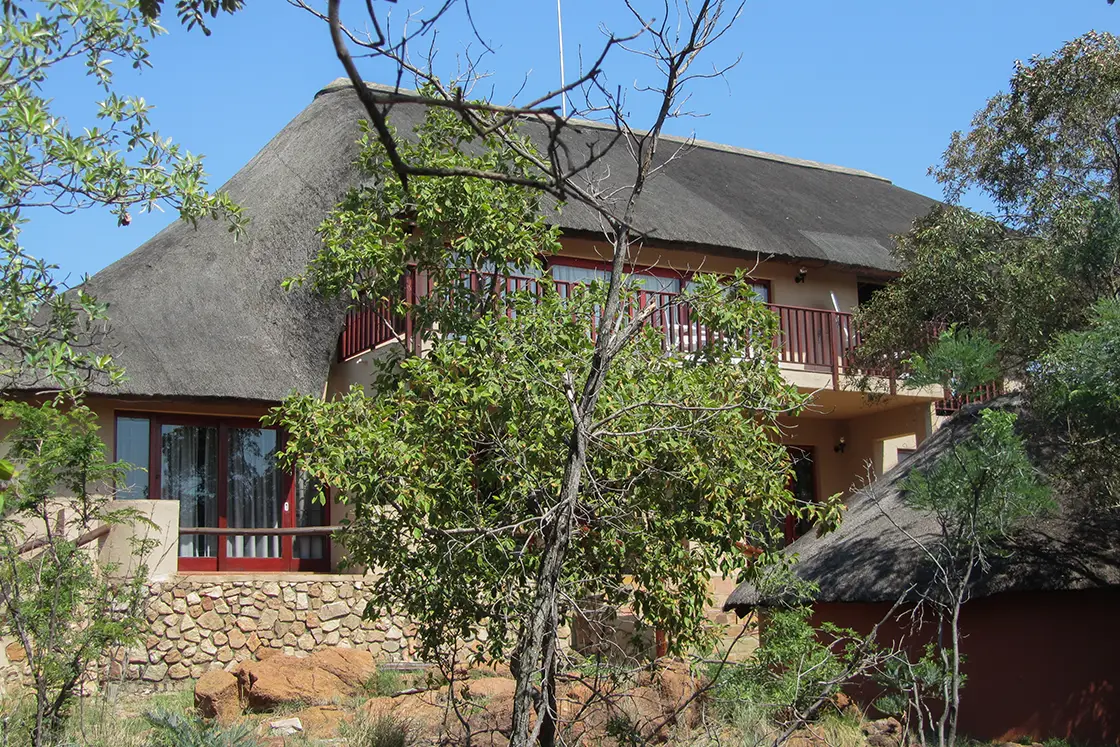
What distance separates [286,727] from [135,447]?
6.00 meters

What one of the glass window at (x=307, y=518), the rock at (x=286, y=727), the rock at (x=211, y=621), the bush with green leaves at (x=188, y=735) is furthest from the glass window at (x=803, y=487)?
the bush with green leaves at (x=188, y=735)

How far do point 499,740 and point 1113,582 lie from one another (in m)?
5.27

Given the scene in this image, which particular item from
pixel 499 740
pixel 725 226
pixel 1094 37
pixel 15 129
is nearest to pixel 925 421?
pixel 725 226

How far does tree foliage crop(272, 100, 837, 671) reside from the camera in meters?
6.64

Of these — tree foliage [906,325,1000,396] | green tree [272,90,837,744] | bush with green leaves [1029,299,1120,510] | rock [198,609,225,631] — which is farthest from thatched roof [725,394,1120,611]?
rock [198,609,225,631]

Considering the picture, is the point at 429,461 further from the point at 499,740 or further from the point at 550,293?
the point at 499,740

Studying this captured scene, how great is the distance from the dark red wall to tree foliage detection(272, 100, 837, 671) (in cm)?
351

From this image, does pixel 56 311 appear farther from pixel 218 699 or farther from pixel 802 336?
pixel 802 336

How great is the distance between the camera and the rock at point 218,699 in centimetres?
995

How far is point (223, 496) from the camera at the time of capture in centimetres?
1456

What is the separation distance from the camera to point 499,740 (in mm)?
8133

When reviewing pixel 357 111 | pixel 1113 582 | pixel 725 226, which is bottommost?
pixel 1113 582

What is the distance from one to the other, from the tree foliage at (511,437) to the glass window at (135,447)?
6.68 metres

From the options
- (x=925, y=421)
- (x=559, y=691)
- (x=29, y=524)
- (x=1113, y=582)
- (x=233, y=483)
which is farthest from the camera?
(x=925, y=421)
